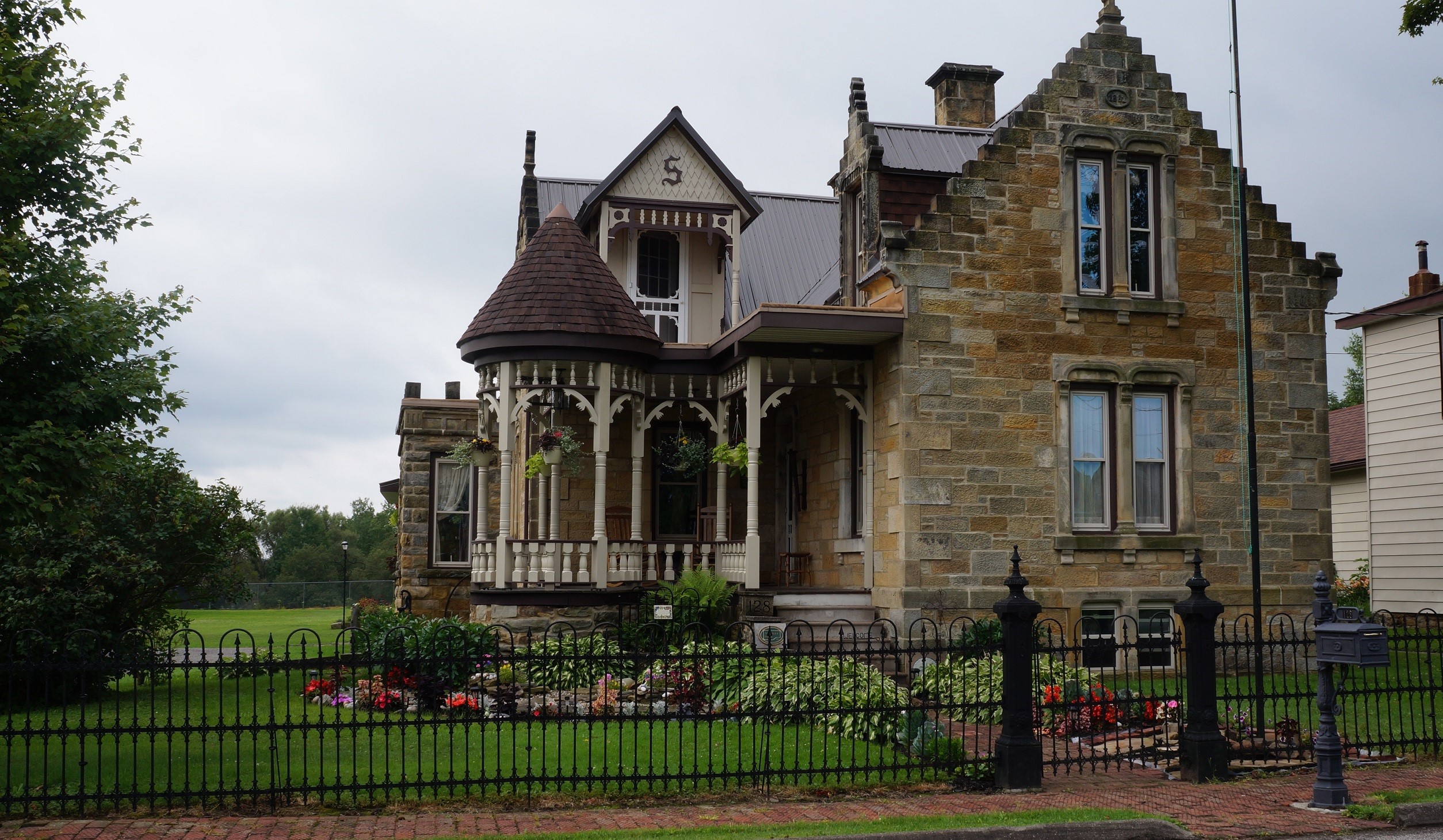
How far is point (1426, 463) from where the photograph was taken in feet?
71.1

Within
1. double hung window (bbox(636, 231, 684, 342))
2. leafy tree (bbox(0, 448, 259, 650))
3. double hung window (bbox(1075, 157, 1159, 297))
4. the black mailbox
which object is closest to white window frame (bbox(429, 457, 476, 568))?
leafy tree (bbox(0, 448, 259, 650))

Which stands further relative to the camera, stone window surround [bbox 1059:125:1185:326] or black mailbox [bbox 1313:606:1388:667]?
stone window surround [bbox 1059:125:1185:326]

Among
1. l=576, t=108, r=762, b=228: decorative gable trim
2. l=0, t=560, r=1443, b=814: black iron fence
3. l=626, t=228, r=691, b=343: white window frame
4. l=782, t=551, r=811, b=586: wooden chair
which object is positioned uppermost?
l=576, t=108, r=762, b=228: decorative gable trim

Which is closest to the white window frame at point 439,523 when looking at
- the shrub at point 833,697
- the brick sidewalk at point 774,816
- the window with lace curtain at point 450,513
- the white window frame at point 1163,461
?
the window with lace curtain at point 450,513

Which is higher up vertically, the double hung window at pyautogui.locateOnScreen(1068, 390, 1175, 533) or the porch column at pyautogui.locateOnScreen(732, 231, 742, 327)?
the porch column at pyautogui.locateOnScreen(732, 231, 742, 327)

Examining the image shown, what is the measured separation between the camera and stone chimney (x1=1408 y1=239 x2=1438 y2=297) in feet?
72.6

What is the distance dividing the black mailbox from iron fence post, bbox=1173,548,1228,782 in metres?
0.84

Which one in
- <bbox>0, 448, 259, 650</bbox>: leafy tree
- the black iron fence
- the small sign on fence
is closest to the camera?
the black iron fence

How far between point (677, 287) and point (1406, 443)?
43.4 feet

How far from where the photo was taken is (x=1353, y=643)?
30.5ft

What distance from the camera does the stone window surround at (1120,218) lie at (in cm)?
1645

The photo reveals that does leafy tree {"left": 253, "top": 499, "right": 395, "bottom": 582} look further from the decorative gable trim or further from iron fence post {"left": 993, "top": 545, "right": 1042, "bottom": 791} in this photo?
iron fence post {"left": 993, "top": 545, "right": 1042, "bottom": 791}

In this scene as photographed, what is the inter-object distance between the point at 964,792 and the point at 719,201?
39.7 ft

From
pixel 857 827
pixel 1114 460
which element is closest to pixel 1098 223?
pixel 1114 460
